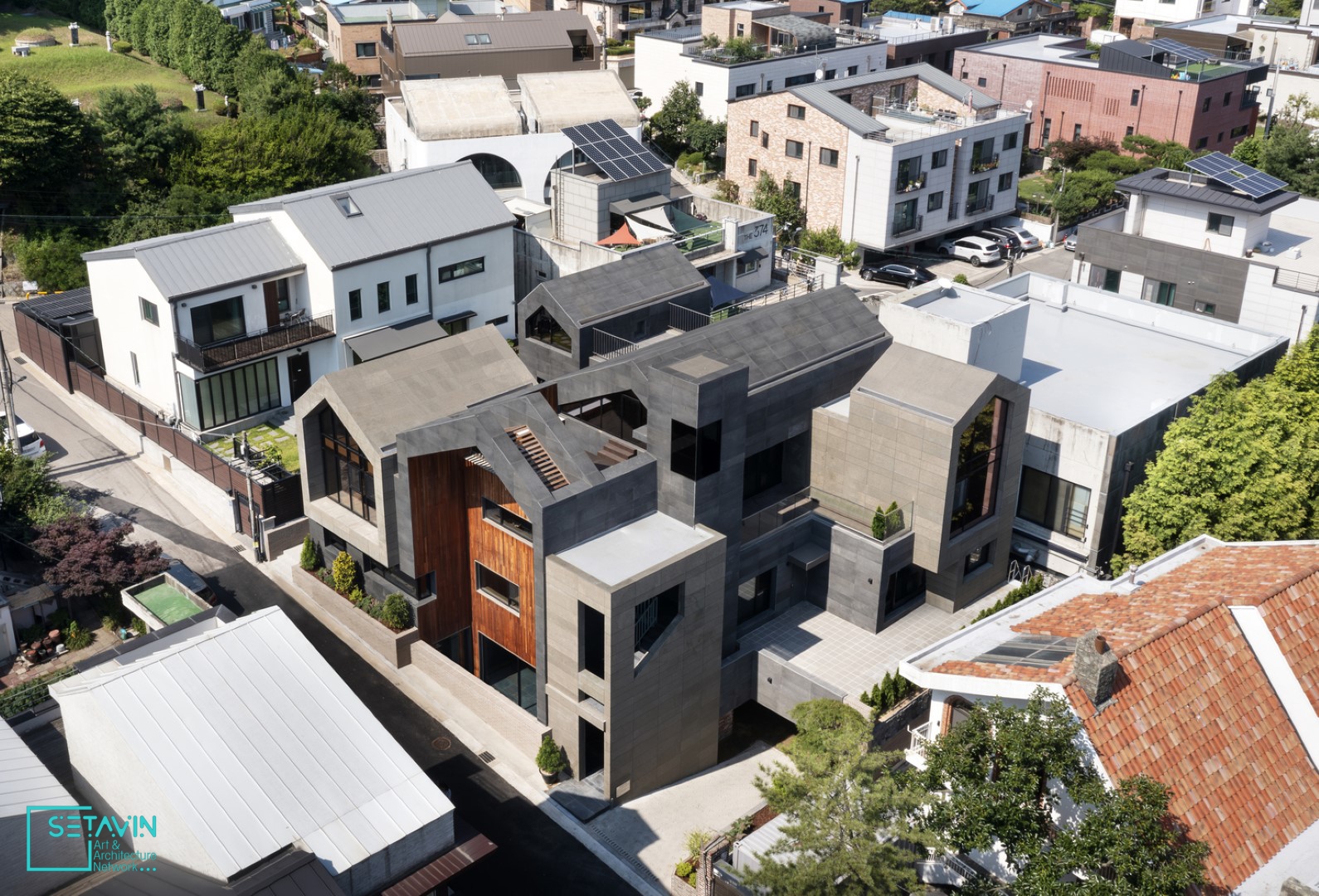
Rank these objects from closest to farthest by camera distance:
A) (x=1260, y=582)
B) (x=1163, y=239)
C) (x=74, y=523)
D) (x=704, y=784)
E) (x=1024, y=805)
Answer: (x=1024, y=805), (x=1260, y=582), (x=704, y=784), (x=74, y=523), (x=1163, y=239)

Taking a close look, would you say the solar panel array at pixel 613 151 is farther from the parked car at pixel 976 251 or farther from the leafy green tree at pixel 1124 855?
the leafy green tree at pixel 1124 855

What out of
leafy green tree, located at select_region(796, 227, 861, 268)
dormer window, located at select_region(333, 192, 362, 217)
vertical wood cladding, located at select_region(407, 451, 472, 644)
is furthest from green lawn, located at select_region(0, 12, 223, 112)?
vertical wood cladding, located at select_region(407, 451, 472, 644)

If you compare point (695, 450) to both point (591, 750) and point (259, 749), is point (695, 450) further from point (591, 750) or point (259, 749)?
point (259, 749)

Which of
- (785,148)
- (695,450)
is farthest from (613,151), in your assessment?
(695,450)

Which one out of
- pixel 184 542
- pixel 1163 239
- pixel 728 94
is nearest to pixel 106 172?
pixel 184 542

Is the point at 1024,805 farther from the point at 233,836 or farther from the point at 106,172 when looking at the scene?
the point at 106,172

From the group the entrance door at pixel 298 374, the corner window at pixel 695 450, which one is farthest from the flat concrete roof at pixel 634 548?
the entrance door at pixel 298 374
